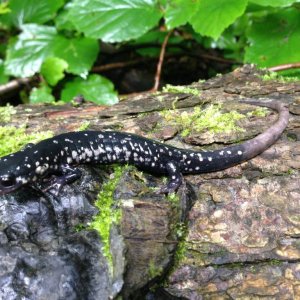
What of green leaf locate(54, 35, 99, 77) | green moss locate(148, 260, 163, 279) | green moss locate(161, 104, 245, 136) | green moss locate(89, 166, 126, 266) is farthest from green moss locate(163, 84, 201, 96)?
green moss locate(148, 260, 163, 279)

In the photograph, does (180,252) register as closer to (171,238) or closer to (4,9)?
(171,238)

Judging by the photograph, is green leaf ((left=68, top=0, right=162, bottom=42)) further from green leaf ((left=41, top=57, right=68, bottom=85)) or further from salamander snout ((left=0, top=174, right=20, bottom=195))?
salamander snout ((left=0, top=174, right=20, bottom=195))

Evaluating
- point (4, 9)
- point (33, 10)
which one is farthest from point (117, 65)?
point (4, 9)

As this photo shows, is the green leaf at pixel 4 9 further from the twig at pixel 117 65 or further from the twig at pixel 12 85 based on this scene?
the twig at pixel 117 65

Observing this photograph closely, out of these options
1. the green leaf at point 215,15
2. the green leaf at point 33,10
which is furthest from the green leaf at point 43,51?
the green leaf at point 215,15

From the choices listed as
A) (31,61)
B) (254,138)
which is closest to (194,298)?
(254,138)

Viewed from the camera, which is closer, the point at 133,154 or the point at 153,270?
the point at 153,270
